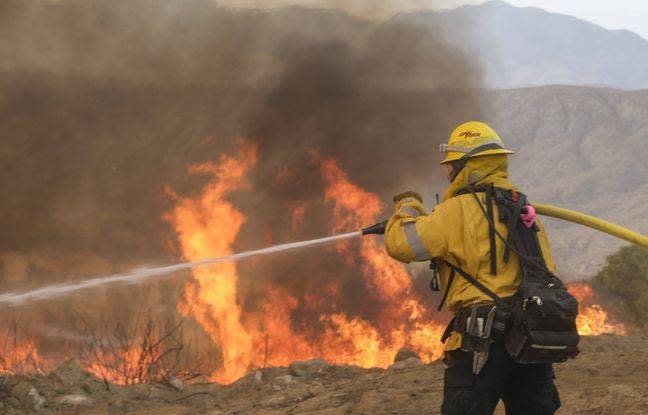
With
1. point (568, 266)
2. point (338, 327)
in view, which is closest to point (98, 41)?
point (338, 327)

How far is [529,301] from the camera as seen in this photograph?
288cm

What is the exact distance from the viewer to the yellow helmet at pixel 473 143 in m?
3.23

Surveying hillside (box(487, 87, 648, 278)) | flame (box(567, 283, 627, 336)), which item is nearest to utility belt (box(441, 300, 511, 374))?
flame (box(567, 283, 627, 336))

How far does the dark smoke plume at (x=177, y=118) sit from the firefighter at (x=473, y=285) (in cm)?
866

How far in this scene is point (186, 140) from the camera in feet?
40.5

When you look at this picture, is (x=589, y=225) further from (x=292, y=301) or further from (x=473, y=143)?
(x=292, y=301)

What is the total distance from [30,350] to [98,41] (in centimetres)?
553

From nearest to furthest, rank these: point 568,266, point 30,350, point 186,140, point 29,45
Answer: point 30,350 → point 29,45 → point 186,140 → point 568,266

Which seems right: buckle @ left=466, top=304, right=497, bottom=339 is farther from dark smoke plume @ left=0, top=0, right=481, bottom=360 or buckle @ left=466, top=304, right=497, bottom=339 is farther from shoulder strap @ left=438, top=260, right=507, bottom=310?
dark smoke plume @ left=0, top=0, right=481, bottom=360

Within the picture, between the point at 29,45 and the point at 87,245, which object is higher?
the point at 29,45

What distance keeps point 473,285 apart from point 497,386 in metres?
0.49

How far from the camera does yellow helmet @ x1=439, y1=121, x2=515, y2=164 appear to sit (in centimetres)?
323

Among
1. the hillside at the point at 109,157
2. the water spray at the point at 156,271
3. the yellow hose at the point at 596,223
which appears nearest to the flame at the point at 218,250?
the hillside at the point at 109,157

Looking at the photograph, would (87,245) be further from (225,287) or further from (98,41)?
(98,41)
